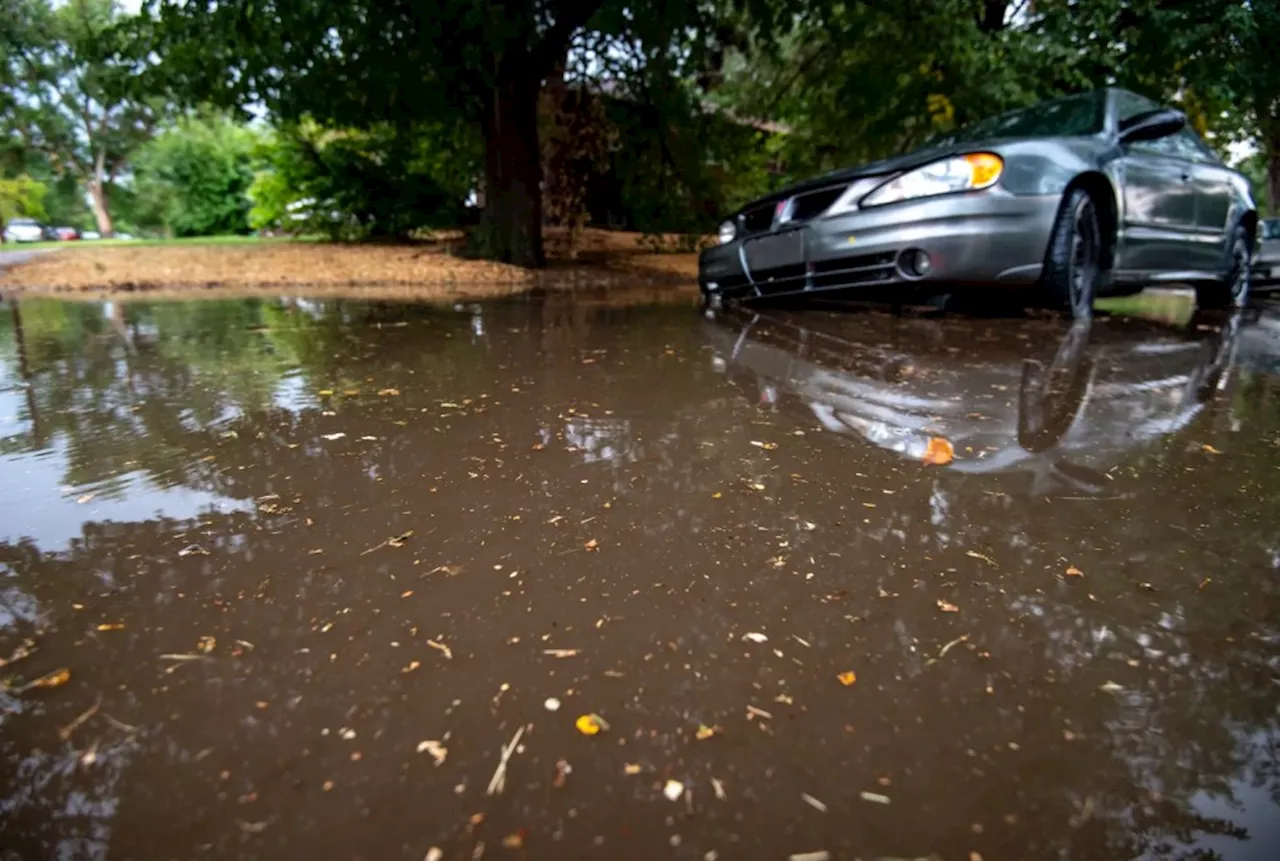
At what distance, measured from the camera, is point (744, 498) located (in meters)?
2.21

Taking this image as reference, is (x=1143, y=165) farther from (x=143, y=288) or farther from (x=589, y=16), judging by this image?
(x=143, y=288)

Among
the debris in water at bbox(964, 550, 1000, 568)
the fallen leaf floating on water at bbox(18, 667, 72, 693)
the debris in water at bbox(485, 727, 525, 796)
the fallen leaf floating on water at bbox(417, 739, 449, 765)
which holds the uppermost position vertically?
the fallen leaf floating on water at bbox(18, 667, 72, 693)

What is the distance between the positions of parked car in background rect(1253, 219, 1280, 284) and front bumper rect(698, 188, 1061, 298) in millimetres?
9138

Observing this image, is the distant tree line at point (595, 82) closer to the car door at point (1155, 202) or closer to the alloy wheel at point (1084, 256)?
the car door at point (1155, 202)

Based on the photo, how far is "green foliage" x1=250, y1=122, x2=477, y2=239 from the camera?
14711 mm

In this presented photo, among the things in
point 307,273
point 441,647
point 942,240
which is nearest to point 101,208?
point 307,273

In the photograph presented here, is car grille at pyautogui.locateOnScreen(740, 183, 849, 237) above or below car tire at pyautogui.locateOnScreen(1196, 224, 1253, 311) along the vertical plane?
above

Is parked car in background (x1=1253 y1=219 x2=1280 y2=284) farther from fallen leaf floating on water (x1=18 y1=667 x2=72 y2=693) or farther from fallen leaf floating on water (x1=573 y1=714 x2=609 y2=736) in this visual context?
fallen leaf floating on water (x1=18 y1=667 x2=72 y2=693)

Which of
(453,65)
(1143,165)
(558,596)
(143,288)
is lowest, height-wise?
(558,596)

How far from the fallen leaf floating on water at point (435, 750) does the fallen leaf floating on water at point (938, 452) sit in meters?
1.83

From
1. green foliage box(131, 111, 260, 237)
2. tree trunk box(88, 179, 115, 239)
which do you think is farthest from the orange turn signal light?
tree trunk box(88, 179, 115, 239)

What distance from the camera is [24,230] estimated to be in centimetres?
5600

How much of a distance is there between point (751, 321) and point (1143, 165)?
3.01 meters

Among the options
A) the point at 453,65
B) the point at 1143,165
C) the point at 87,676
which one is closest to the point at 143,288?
the point at 453,65
